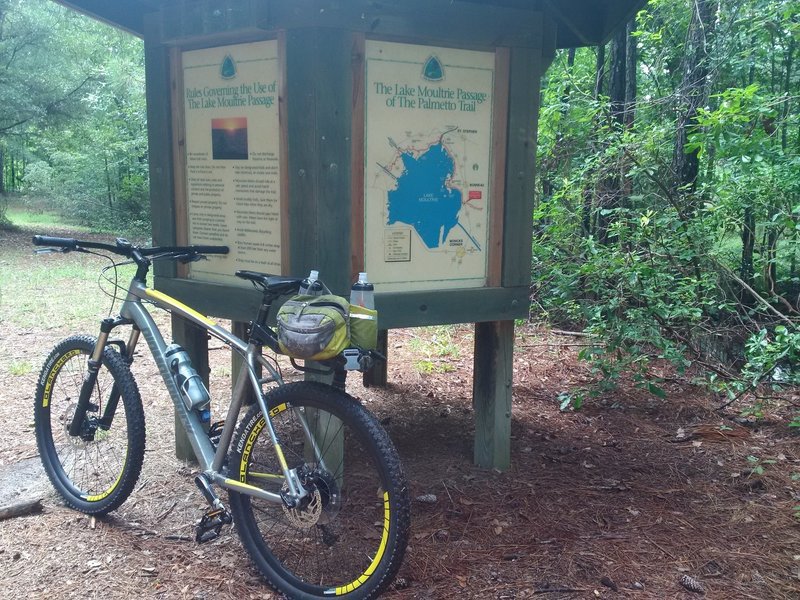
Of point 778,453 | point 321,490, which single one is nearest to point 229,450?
point 321,490

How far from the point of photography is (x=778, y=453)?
431 centimetres

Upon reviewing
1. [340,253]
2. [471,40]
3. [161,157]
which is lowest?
[340,253]

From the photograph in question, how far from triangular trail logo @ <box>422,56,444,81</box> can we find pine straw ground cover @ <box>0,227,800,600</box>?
7.03ft

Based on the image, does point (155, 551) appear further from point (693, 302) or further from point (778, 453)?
point (693, 302)

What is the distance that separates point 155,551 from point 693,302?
13.7ft

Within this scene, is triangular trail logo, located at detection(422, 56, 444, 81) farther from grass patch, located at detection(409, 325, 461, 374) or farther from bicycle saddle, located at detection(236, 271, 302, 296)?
grass patch, located at detection(409, 325, 461, 374)

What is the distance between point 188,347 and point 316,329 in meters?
1.77

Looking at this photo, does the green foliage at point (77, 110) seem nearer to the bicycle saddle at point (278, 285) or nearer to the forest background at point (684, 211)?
the forest background at point (684, 211)

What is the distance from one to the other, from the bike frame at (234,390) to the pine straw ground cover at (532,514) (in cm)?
45

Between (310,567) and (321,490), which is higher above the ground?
(321,490)

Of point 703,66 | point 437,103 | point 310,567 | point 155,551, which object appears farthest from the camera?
point 703,66

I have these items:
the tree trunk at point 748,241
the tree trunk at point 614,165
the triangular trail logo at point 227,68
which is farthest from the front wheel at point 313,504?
the tree trunk at point 748,241

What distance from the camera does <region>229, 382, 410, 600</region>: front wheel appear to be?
248cm

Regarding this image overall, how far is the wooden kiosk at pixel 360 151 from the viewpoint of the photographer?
320 centimetres
